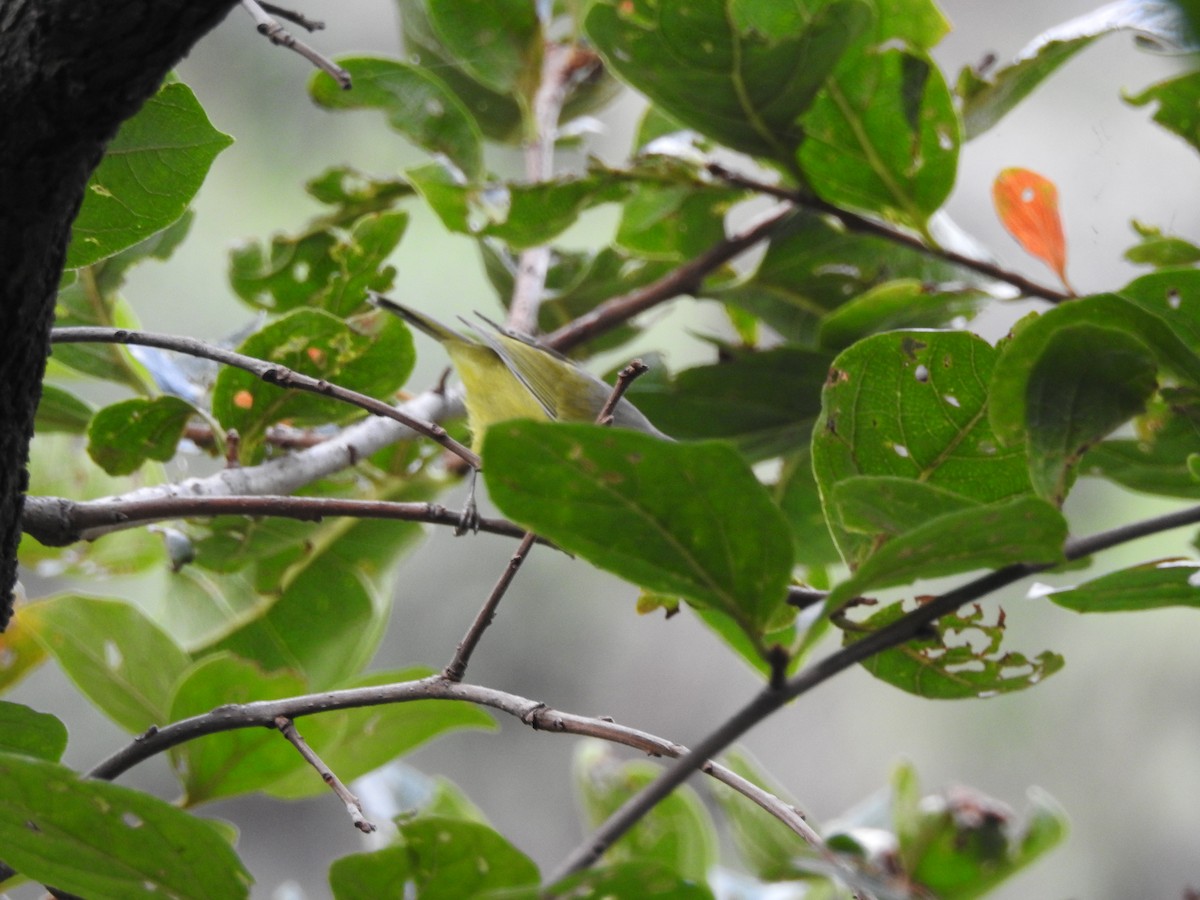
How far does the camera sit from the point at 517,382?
3.97 ft

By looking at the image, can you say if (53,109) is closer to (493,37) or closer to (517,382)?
(517,382)

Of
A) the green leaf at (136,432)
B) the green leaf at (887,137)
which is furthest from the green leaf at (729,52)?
Result: the green leaf at (136,432)

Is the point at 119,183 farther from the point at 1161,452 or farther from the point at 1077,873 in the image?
the point at 1077,873

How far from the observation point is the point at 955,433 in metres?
0.65

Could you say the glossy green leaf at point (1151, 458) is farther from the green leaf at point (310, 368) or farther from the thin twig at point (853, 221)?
the green leaf at point (310, 368)

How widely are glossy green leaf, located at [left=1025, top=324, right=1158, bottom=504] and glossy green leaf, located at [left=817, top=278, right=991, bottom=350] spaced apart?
0.55 m

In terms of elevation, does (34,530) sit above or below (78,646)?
above

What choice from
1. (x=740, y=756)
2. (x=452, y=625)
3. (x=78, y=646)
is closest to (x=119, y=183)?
(x=78, y=646)

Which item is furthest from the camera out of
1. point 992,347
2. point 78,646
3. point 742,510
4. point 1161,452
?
point 78,646

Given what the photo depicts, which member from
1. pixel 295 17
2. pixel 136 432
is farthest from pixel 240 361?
pixel 136 432

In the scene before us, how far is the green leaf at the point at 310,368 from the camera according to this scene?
87 cm

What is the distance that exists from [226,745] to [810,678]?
1.93 ft

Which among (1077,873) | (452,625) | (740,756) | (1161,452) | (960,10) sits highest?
A: (960,10)

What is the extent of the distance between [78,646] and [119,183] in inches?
17.7
